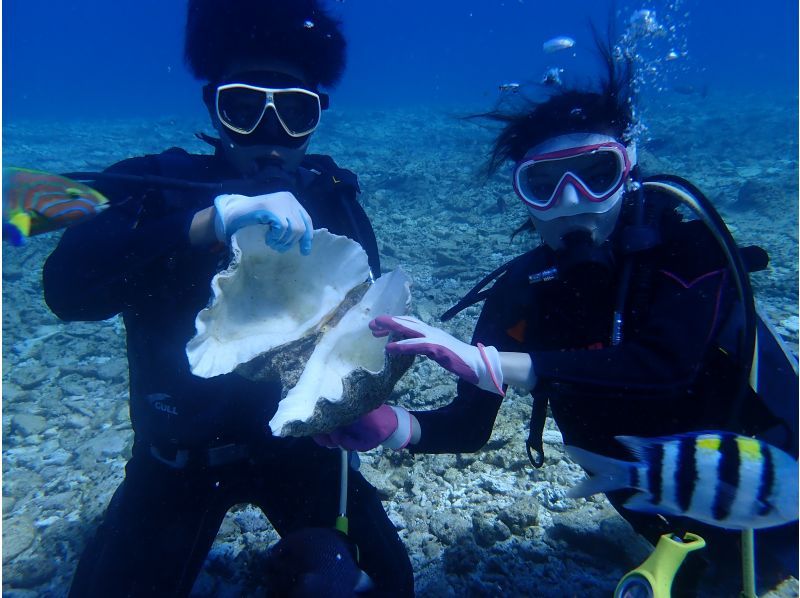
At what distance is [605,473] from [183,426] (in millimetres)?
2098

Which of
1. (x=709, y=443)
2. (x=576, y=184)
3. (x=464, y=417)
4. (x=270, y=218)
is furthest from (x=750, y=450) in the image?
(x=270, y=218)

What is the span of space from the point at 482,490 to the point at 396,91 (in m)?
57.9

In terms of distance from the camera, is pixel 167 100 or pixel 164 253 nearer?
pixel 164 253

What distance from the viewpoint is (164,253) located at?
6.32 feet

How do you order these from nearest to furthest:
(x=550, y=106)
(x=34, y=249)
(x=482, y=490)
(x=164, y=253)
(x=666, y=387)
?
(x=666, y=387), (x=164, y=253), (x=550, y=106), (x=482, y=490), (x=34, y=249)

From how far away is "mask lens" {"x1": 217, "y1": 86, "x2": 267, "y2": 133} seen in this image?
2.39 m

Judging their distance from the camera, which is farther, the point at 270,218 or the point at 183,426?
the point at 183,426

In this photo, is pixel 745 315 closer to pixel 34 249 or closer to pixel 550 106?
pixel 550 106

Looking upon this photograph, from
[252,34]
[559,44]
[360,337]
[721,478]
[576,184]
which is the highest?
[559,44]

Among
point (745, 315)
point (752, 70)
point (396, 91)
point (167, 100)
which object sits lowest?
point (745, 315)

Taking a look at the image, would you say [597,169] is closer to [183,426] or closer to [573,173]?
[573,173]

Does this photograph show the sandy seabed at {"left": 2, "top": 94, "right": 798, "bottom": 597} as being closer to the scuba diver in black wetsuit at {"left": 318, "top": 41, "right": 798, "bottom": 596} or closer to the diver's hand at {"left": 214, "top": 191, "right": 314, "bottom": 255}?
the scuba diver in black wetsuit at {"left": 318, "top": 41, "right": 798, "bottom": 596}

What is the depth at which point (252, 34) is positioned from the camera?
2508 millimetres

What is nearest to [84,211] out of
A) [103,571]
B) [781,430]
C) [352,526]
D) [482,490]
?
[103,571]
